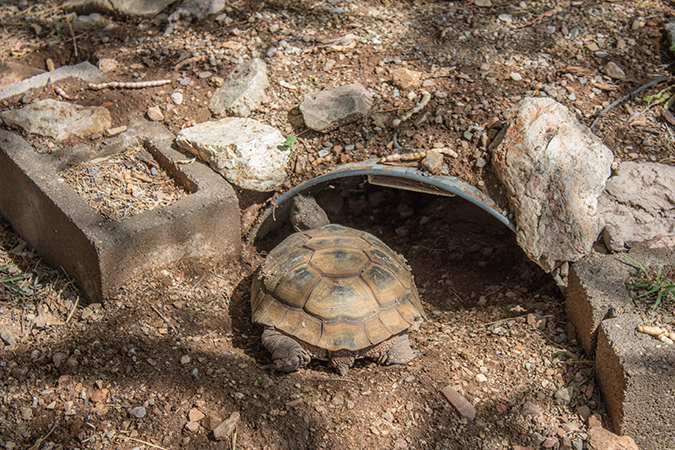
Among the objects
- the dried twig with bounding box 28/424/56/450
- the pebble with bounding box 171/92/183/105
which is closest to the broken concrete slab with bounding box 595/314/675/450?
the dried twig with bounding box 28/424/56/450

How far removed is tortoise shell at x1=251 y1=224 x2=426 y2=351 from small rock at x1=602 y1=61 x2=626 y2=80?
2371 millimetres

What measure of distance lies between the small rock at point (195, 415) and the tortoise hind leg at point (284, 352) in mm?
450

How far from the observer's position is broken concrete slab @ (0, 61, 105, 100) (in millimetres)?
4266

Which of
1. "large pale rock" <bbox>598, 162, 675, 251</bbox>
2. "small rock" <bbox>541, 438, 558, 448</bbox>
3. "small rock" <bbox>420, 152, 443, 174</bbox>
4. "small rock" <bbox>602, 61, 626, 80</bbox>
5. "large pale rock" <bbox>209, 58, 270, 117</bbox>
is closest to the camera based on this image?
"small rock" <bbox>541, 438, 558, 448</bbox>

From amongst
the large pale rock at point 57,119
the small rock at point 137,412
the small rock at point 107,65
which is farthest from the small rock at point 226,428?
the small rock at point 107,65

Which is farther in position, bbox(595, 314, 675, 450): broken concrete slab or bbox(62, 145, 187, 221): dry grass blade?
bbox(62, 145, 187, 221): dry grass blade

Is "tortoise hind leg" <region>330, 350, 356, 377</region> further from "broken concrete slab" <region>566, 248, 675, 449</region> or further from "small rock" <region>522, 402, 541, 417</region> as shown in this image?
"broken concrete slab" <region>566, 248, 675, 449</region>

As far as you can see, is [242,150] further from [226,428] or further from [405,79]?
[226,428]

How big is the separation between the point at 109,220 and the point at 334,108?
174cm

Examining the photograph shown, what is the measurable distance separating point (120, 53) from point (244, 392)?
11.1 feet

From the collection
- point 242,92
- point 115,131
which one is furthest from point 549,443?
point 115,131

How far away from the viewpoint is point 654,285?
3.00m

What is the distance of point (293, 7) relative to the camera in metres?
5.11

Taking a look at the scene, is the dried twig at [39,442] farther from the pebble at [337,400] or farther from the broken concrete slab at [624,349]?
the broken concrete slab at [624,349]
